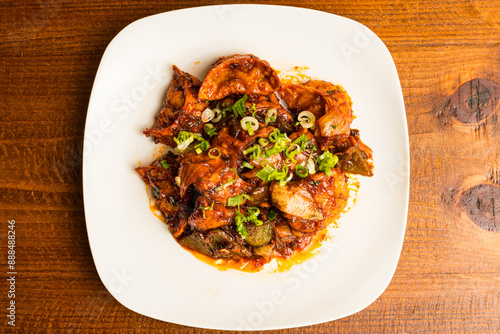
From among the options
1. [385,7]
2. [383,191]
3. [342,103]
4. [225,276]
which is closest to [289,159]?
[342,103]

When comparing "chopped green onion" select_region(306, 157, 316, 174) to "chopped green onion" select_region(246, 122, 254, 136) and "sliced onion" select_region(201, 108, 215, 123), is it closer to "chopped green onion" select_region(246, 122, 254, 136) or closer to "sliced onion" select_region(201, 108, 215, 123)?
"chopped green onion" select_region(246, 122, 254, 136)

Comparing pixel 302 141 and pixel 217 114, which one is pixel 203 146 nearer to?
pixel 217 114

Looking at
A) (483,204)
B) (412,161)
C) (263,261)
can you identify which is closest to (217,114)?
(263,261)

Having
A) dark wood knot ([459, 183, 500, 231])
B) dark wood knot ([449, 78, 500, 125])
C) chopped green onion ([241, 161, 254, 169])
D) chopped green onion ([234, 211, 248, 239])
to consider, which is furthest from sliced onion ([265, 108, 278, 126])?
dark wood knot ([459, 183, 500, 231])

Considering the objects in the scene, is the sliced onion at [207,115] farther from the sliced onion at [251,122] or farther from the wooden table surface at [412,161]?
the wooden table surface at [412,161]

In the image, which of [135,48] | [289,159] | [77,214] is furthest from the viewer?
[77,214]

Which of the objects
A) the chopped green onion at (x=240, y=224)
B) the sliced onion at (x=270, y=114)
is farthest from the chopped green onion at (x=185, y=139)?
the chopped green onion at (x=240, y=224)

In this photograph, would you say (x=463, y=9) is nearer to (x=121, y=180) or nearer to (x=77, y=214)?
(x=121, y=180)
